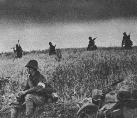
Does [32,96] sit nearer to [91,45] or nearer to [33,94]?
[33,94]

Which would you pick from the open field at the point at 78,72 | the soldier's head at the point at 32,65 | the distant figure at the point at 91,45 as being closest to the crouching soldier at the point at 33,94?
the soldier's head at the point at 32,65

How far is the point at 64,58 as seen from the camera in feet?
42.5

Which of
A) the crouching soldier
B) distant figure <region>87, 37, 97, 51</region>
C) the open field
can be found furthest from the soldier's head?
distant figure <region>87, 37, 97, 51</region>

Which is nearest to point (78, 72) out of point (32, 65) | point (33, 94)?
point (32, 65)

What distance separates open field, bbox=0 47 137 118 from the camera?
30.8 feet

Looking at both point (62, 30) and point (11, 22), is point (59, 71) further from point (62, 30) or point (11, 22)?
point (11, 22)

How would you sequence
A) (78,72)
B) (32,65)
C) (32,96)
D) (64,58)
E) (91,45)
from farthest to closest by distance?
(91,45), (64,58), (78,72), (32,65), (32,96)

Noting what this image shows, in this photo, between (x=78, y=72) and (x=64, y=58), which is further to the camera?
(x=64, y=58)

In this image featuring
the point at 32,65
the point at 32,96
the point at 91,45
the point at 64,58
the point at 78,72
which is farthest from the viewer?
the point at 91,45

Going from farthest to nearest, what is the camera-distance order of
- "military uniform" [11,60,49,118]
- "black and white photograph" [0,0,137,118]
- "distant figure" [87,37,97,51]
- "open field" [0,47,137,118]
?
"distant figure" [87,37,97,51] → "open field" [0,47,137,118] → "black and white photograph" [0,0,137,118] → "military uniform" [11,60,49,118]

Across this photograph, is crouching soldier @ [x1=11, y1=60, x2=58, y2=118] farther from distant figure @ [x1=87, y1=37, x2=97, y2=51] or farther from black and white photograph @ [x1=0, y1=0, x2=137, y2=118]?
distant figure @ [x1=87, y1=37, x2=97, y2=51]

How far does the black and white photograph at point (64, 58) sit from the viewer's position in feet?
24.2

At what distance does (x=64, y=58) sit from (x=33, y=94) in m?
5.81

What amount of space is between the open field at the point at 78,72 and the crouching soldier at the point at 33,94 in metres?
0.43
